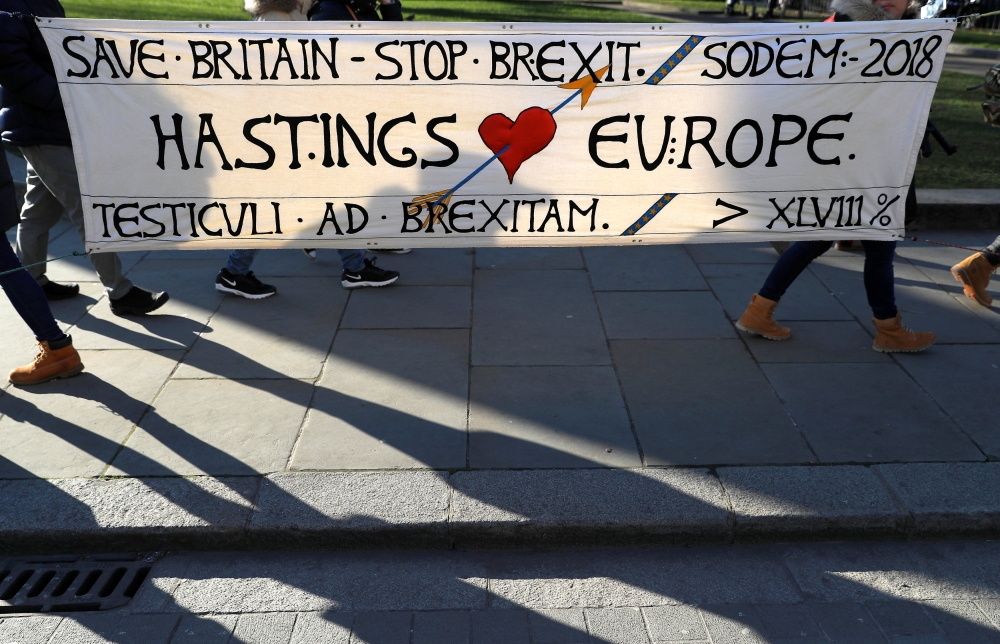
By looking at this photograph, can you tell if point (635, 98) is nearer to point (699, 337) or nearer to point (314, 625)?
point (699, 337)

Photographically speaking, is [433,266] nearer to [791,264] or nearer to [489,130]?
[489,130]

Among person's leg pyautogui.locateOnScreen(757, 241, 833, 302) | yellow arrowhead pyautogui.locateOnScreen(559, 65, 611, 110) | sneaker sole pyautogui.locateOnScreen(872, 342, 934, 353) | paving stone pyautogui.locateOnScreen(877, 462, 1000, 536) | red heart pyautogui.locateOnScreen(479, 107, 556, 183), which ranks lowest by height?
sneaker sole pyautogui.locateOnScreen(872, 342, 934, 353)

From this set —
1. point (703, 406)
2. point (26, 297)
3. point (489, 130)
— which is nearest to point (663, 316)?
point (703, 406)

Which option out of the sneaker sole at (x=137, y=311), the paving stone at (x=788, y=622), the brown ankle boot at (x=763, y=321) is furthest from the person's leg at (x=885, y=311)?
the sneaker sole at (x=137, y=311)

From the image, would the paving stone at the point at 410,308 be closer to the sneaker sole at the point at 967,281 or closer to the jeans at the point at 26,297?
the jeans at the point at 26,297

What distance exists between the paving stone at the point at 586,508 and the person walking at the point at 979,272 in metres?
2.75

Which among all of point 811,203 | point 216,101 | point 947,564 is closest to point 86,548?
point 216,101

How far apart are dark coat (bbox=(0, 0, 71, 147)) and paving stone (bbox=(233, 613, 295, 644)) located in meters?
2.75

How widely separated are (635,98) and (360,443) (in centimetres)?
197

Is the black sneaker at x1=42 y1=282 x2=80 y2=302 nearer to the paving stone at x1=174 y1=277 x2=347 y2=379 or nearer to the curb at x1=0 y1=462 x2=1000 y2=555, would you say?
the paving stone at x1=174 y1=277 x2=347 y2=379

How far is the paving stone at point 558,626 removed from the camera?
2723mm

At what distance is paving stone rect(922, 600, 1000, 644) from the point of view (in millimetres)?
2723

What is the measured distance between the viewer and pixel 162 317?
15.9 feet

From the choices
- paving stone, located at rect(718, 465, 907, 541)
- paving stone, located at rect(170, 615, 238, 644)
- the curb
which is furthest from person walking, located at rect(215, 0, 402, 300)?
paving stone, located at rect(718, 465, 907, 541)
